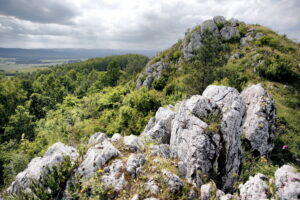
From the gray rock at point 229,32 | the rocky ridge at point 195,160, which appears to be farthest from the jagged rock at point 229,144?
the gray rock at point 229,32

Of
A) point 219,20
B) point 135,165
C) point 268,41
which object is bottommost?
point 135,165

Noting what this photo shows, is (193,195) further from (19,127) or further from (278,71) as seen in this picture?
(19,127)

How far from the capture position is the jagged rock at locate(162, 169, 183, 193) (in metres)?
6.82

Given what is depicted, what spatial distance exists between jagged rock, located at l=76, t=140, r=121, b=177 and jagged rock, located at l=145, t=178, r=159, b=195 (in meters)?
2.51

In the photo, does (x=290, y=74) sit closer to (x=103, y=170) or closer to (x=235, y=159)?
(x=235, y=159)

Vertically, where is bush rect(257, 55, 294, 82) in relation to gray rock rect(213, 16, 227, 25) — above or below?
below

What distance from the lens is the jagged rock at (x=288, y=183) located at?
214 inches

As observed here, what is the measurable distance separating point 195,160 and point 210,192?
1530mm

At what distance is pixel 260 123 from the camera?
10.5 meters

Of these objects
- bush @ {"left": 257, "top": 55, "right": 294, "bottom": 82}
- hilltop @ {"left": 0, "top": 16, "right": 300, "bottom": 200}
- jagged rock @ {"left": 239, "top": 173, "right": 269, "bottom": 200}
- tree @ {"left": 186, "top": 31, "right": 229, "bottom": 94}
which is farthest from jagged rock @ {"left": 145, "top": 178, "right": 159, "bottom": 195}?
bush @ {"left": 257, "top": 55, "right": 294, "bottom": 82}

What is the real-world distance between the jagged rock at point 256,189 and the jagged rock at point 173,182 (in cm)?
247

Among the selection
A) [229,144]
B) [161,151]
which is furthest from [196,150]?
[161,151]

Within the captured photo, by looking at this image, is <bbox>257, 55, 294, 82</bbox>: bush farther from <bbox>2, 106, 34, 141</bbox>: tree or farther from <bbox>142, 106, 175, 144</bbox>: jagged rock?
<bbox>2, 106, 34, 141</bbox>: tree

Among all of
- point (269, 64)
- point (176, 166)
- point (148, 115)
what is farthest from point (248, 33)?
point (176, 166)
